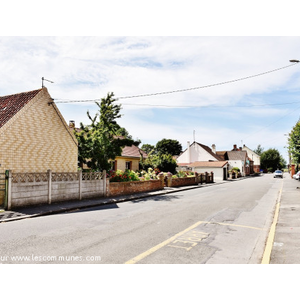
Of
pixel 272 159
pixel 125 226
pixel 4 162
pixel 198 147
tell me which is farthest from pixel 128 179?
pixel 272 159

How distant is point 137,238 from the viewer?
7.03 m

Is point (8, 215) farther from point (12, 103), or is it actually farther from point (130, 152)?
point (130, 152)

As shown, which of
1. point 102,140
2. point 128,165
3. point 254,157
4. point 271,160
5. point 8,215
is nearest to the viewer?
point 8,215

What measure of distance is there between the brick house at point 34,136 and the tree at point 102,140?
0.80 meters

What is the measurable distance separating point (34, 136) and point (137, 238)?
10046mm

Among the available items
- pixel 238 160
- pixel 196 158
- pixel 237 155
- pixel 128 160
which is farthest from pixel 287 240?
pixel 237 155

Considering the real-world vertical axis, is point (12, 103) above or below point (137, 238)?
above

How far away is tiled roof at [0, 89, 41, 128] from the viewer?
13.6 metres

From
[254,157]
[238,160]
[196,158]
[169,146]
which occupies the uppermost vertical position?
[169,146]

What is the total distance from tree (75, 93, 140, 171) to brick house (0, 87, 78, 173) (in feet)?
2.61

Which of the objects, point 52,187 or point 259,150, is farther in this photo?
point 259,150

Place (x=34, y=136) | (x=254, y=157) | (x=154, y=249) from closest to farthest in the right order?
(x=154, y=249) < (x=34, y=136) < (x=254, y=157)

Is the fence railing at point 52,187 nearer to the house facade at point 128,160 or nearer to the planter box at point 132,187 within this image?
the planter box at point 132,187

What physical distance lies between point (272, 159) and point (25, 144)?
100478 mm
